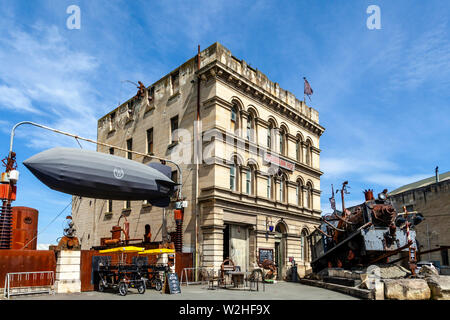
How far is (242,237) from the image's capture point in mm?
25609

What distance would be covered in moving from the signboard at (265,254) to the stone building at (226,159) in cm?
30

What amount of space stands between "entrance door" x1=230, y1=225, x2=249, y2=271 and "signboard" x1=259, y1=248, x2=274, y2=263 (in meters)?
0.91

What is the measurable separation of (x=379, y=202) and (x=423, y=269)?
4.08 m

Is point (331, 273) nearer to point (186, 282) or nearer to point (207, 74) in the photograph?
point (186, 282)

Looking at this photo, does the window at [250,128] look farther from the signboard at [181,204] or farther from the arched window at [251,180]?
the signboard at [181,204]

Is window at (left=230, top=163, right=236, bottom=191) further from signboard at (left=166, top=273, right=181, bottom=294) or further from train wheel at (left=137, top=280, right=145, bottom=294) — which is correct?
train wheel at (left=137, top=280, right=145, bottom=294)

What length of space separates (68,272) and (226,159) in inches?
460

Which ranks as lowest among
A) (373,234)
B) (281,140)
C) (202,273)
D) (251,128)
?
(202,273)

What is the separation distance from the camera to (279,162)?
1156 inches

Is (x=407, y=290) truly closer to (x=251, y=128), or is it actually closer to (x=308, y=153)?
(x=251, y=128)

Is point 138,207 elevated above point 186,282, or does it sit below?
above

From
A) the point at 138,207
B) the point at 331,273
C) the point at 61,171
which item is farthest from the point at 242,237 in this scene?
the point at 61,171

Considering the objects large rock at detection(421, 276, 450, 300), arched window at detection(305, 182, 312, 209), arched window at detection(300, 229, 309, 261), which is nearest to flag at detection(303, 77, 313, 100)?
arched window at detection(305, 182, 312, 209)

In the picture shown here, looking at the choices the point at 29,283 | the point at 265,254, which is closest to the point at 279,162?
the point at 265,254
